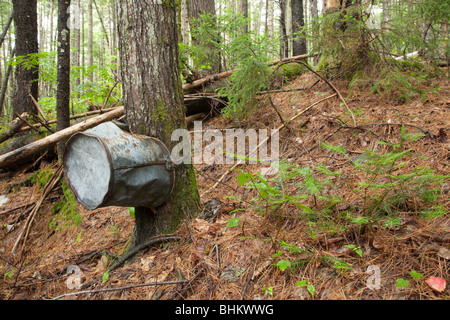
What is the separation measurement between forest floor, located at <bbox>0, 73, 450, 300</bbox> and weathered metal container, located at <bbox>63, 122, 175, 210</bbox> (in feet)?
1.79

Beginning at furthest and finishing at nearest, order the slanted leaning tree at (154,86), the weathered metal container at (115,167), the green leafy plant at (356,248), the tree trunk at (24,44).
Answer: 1. the tree trunk at (24,44)
2. the slanted leaning tree at (154,86)
3. the weathered metal container at (115,167)
4. the green leafy plant at (356,248)

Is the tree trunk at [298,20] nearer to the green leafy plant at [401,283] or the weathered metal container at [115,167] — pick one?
the weathered metal container at [115,167]

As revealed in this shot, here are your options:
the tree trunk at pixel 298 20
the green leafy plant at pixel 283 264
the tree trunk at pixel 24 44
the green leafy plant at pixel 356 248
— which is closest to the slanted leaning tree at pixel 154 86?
the green leafy plant at pixel 283 264

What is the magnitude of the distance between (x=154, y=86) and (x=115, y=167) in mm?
819

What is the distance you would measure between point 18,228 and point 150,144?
2883 millimetres

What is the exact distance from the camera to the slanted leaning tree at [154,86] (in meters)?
2.21

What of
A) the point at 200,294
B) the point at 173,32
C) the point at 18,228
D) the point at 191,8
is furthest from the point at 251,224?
the point at 191,8

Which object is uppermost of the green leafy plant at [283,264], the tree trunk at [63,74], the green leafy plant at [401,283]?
the tree trunk at [63,74]

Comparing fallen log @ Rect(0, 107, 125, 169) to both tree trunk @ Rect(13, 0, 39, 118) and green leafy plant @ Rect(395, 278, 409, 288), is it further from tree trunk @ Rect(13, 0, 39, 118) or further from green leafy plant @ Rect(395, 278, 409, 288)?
green leafy plant @ Rect(395, 278, 409, 288)

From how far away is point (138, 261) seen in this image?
7.29 ft

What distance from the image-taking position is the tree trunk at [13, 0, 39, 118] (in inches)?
195

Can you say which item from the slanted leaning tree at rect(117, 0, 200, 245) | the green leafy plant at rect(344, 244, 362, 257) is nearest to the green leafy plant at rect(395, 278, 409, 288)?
the green leafy plant at rect(344, 244, 362, 257)

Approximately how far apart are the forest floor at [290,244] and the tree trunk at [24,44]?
2541mm

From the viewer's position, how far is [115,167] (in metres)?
1.87
